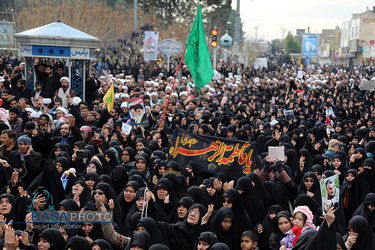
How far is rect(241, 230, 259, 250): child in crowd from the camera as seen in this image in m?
5.32

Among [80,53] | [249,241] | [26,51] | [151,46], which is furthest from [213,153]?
[151,46]

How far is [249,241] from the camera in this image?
5.34 metres

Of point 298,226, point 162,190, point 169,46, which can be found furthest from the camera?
point 169,46

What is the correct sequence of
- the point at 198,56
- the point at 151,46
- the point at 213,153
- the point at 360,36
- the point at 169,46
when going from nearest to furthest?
1. the point at 213,153
2. the point at 198,56
3. the point at 151,46
4. the point at 169,46
5. the point at 360,36

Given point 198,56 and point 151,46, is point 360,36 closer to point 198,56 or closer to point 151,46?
point 151,46

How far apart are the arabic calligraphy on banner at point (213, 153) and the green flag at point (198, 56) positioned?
1.67m

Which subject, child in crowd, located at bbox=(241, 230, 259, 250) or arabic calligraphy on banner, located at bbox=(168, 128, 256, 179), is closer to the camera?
child in crowd, located at bbox=(241, 230, 259, 250)

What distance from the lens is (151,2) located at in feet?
87.0

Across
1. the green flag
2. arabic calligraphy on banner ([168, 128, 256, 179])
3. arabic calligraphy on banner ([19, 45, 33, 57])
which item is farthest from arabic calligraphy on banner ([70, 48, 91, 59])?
arabic calligraphy on banner ([168, 128, 256, 179])

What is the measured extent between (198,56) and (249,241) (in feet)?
16.0

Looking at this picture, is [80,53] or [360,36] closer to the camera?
[80,53]

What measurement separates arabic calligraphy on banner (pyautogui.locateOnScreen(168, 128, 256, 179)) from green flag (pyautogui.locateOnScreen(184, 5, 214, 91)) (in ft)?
5.47

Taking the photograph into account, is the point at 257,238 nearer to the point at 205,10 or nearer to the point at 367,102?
the point at 367,102

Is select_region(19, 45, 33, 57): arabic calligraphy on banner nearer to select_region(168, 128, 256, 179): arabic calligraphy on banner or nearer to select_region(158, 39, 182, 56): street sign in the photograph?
select_region(168, 128, 256, 179): arabic calligraphy on banner
